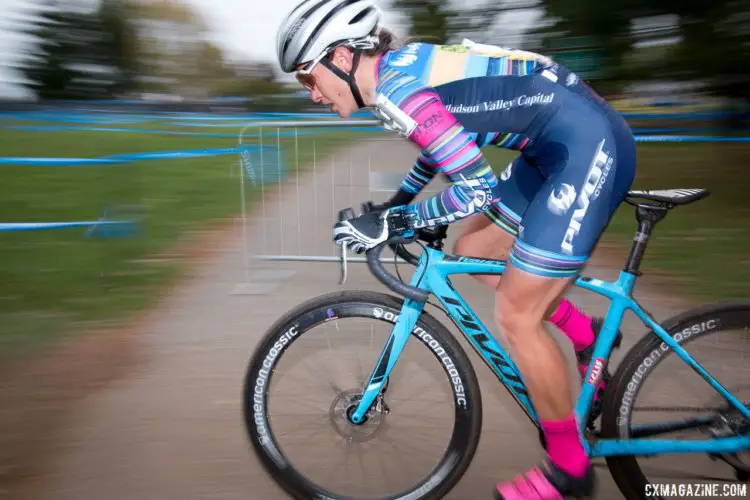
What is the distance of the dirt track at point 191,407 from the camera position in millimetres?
2791

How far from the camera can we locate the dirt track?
2.79m

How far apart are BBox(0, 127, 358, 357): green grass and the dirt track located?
480 mm

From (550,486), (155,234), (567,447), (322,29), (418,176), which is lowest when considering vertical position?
(155,234)

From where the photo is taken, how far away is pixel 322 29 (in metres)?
2.22

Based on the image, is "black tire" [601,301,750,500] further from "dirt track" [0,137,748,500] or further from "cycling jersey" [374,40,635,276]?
"cycling jersey" [374,40,635,276]

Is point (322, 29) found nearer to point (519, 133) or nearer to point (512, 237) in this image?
point (519, 133)

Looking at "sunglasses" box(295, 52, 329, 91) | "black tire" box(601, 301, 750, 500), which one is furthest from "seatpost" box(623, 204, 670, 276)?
"sunglasses" box(295, 52, 329, 91)

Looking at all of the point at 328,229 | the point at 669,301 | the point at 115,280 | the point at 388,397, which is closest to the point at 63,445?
the point at 388,397

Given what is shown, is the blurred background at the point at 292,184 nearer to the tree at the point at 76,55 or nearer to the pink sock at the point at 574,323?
the pink sock at the point at 574,323

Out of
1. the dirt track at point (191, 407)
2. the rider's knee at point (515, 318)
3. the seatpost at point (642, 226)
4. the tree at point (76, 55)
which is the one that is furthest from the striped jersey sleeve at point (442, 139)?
the tree at point (76, 55)

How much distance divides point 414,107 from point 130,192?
10.9 metres

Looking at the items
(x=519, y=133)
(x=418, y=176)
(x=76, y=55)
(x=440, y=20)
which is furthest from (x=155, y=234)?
(x=76, y=55)

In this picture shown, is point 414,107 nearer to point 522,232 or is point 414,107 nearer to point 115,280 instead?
point 522,232

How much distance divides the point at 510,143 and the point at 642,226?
1.91 ft
